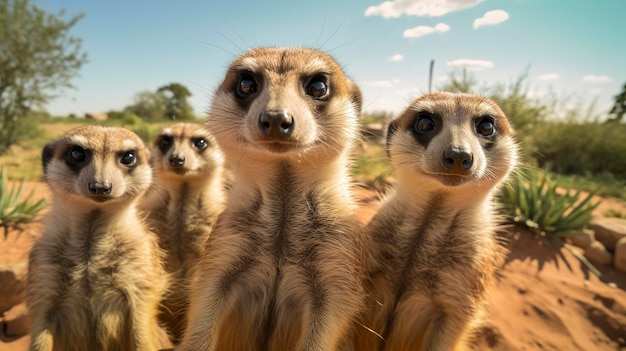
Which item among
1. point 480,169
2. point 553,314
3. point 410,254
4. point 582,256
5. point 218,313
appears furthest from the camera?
point 582,256

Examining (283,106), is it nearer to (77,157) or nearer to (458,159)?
(458,159)

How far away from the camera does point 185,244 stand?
295 cm

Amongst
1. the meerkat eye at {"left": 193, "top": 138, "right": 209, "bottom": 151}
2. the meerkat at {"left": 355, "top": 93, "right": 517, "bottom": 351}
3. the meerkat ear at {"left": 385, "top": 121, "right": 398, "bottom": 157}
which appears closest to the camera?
the meerkat at {"left": 355, "top": 93, "right": 517, "bottom": 351}

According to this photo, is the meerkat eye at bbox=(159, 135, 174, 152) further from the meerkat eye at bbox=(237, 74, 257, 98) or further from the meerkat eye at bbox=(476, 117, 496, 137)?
the meerkat eye at bbox=(476, 117, 496, 137)

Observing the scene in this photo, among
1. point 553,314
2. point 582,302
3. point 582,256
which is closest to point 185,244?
point 553,314

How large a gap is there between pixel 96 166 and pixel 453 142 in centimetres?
220

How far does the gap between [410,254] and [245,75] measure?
140 cm

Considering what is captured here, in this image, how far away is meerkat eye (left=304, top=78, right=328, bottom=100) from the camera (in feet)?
6.25

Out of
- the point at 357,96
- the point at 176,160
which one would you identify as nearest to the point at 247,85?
the point at 357,96

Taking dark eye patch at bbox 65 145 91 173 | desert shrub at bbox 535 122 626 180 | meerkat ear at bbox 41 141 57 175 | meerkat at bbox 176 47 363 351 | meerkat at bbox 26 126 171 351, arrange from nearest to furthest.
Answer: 1. meerkat at bbox 176 47 363 351
2. meerkat at bbox 26 126 171 351
3. dark eye patch at bbox 65 145 91 173
4. meerkat ear at bbox 41 141 57 175
5. desert shrub at bbox 535 122 626 180

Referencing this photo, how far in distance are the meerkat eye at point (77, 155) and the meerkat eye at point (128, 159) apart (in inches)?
8.9

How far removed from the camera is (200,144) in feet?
11.5

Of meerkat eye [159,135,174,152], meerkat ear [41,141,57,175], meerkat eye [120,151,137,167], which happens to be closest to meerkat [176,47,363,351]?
meerkat eye [120,151,137,167]

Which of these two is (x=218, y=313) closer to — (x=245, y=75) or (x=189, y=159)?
(x=245, y=75)
